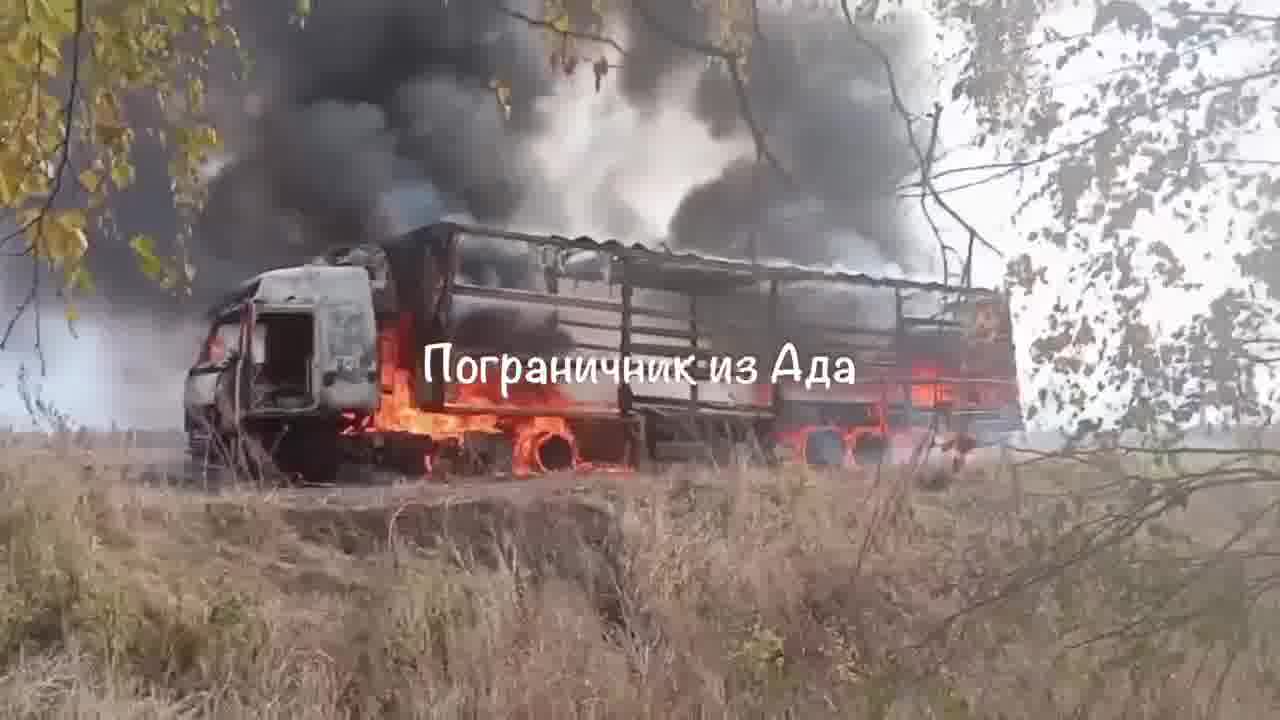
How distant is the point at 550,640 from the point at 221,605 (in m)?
0.72

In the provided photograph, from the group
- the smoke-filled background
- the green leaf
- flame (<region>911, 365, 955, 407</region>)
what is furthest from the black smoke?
the green leaf

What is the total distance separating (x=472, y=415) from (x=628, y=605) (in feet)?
1.99

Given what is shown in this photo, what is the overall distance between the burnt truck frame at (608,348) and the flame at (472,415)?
1 cm

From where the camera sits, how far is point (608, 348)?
10.0 feet

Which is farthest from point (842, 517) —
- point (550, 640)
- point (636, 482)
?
point (550, 640)

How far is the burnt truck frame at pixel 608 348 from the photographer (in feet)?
9.29

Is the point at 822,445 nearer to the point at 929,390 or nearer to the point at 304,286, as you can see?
the point at 929,390

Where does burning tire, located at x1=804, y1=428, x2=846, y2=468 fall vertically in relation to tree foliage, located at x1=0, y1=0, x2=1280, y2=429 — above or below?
below

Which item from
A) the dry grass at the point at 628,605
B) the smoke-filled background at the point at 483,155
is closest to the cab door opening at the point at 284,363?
the smoke-filled background at the point at 483,155

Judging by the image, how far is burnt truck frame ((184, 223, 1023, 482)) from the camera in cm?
283

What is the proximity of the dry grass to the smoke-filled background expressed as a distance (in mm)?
362

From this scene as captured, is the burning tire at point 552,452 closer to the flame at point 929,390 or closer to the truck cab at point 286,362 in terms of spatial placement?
the truck cab at point 286,362

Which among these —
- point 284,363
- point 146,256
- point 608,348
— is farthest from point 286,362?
point 146,256

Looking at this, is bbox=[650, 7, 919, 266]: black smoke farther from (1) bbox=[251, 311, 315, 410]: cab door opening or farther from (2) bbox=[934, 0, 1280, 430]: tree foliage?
(1) bbox=[251, 311, 315, 410]: cab door opening
